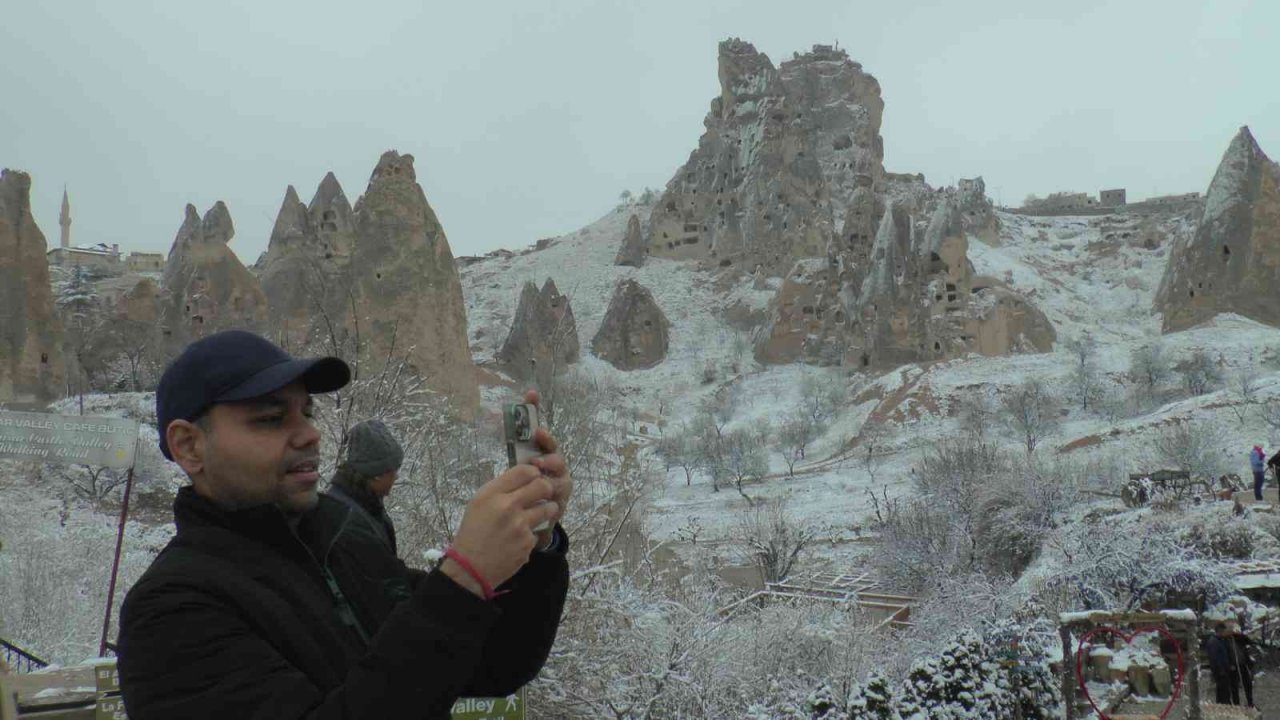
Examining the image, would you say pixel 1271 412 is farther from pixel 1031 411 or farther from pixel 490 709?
pixel 490 709

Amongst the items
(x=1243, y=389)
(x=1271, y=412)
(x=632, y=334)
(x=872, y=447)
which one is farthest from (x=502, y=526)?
(x=632, y=334)

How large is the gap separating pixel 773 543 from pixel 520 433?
16579mm

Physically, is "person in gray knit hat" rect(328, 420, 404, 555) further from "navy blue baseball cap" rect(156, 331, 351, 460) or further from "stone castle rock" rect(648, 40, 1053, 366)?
"stone castle rock" rect(648, 40, 1053, 366)

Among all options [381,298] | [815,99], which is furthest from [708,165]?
[381,298]

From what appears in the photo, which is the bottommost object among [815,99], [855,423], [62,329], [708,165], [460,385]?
[855,423]

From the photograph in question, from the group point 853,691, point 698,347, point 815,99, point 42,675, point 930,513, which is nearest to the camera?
point 42,675

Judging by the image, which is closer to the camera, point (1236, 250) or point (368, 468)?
point (368, 468)

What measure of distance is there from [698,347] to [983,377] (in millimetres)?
18928

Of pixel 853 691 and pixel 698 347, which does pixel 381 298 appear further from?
pixel 698 347

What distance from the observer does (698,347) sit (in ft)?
167

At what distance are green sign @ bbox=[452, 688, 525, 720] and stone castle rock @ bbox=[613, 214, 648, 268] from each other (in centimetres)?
6163

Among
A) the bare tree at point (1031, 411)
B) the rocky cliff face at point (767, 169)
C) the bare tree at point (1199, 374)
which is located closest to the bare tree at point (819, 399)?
the bare tree at point (1031, 411)

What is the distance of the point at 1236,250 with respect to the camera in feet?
138

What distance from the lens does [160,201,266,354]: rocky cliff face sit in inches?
1288
